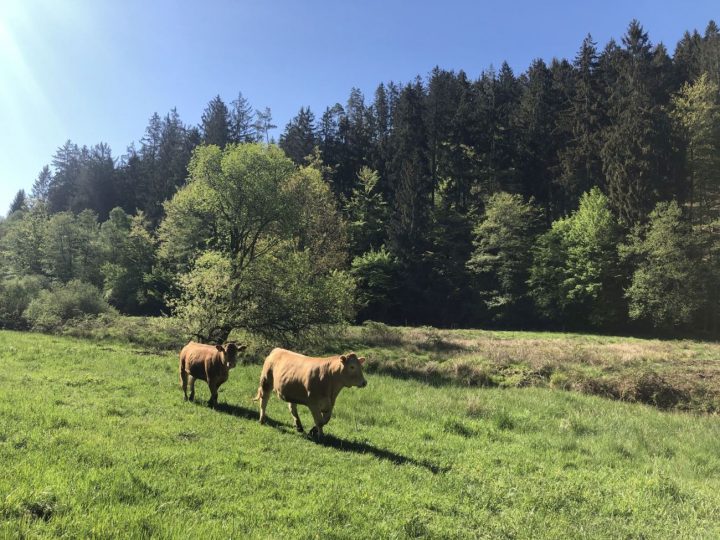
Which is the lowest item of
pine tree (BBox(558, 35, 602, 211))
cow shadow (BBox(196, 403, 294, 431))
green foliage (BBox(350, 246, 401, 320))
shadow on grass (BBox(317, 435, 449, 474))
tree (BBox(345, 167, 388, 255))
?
shadow on grass (BBox(317, 435, 449, 474))

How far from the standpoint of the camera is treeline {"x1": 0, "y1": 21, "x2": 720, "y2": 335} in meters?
51.8

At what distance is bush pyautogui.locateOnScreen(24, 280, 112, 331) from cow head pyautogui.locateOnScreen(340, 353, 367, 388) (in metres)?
31.1

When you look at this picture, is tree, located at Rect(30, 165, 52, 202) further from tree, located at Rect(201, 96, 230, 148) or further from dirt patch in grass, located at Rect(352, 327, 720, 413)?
dirt patch in grass, located at Rect(352, 327, 720, 413)

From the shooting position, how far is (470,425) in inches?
483

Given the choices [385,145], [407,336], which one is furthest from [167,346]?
[385,145]

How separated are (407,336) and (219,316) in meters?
17.3

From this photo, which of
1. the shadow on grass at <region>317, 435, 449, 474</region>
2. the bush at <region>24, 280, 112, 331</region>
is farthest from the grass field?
the bush at <region>24, 280, 112, 331</region>

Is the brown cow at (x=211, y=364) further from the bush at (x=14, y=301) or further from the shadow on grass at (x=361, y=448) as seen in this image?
the bush at (x=14, y=301)

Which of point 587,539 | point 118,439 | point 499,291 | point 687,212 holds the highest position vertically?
point 687,212

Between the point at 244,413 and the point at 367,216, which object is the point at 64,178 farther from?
the point at 244,413

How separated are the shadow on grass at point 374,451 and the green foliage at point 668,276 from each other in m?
48.9

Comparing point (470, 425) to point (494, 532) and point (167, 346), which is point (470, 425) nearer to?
point (494, 532)

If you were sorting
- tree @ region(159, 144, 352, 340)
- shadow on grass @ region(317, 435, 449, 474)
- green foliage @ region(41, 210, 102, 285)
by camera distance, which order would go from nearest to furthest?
1. shadow on grass @ region(317, 435, 449, 474)
2. tree @ region(159, 144, 352, 340)
3. green foliage @ region(41, 210, 102, 285)

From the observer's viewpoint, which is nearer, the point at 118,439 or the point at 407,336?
the point at 118,439
